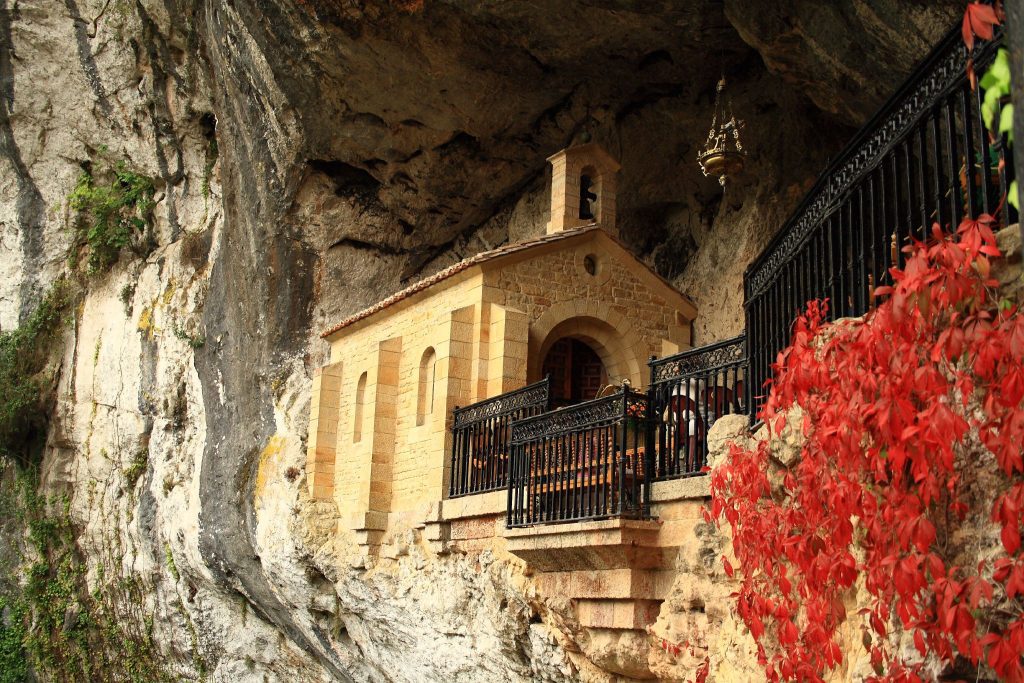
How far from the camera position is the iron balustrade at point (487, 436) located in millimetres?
11609

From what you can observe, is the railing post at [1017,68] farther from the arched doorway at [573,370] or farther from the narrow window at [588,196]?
the narrow window at [588,196]

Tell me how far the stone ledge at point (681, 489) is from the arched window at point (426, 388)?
5794mm

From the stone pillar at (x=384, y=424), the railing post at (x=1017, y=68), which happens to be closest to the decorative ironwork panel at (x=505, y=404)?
the stone pillar at (x=384, y=424)

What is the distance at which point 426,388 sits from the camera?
14.8 m

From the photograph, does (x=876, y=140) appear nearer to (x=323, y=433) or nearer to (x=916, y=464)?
(x=916, y=464)

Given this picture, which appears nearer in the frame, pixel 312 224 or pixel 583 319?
pixel 583 319

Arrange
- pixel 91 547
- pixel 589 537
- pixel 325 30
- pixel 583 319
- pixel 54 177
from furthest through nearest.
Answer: pixel 54 177, pixel 91 547, pixel 325 30, pixel 583 319, pixel 589 537

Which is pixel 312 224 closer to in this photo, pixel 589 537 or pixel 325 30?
pixel 325 30

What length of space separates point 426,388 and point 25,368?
43.2 ft

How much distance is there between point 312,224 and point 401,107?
288cm

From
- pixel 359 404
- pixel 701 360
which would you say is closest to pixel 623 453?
pixel 701 360

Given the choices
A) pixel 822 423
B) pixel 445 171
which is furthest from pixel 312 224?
pixel 822 423

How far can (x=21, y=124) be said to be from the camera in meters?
23.5

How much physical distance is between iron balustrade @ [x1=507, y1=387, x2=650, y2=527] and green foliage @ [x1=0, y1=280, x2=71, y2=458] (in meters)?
16.2
